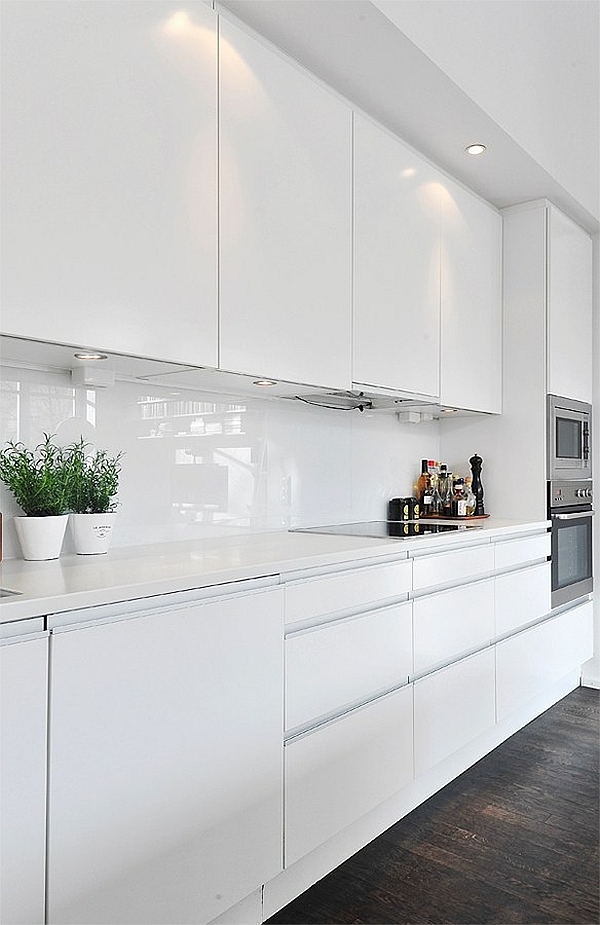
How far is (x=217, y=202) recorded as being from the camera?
1953 mm

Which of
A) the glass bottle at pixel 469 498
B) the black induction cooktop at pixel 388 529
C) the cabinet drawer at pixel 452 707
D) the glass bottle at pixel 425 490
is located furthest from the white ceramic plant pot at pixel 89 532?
the glass bottle at pixel 469 498

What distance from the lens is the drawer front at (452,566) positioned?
238 centimetres

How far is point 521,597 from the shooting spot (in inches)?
120

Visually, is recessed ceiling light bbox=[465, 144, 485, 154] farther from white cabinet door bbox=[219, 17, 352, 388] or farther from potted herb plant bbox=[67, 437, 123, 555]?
potted herb plant bbox=[67, 437, 123, 555]

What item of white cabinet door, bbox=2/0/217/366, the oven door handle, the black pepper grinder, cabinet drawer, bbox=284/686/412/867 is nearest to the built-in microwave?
the oven door handle

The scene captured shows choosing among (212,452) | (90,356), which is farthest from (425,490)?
(90,356)

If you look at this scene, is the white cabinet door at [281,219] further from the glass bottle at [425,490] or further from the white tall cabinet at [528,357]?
the white tall cabinet at [528,357]

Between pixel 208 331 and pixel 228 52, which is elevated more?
pixel 228 52

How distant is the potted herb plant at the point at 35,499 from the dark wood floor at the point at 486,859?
44.2 inches

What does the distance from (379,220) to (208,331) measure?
98cm

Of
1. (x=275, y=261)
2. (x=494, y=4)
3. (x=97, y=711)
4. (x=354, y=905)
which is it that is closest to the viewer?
(x=97, y=711)

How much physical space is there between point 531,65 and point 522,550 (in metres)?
1.96

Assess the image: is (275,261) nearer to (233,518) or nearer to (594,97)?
(233,518)

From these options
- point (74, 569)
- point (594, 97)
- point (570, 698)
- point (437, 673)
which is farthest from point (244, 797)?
point (594, 97)
